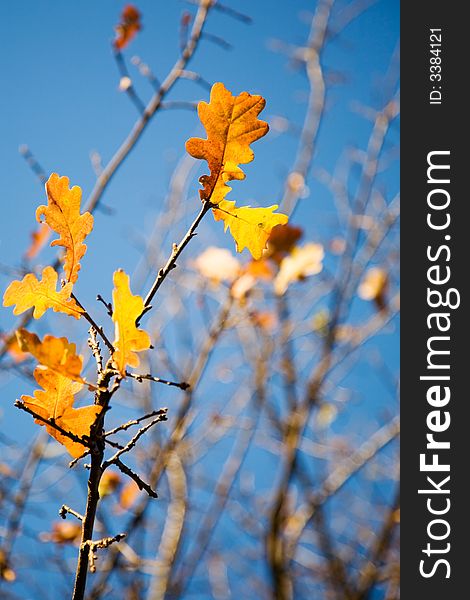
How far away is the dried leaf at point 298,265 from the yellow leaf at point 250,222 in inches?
46.0

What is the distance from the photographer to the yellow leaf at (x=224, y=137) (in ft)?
2.49

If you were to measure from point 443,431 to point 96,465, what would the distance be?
1896 mm

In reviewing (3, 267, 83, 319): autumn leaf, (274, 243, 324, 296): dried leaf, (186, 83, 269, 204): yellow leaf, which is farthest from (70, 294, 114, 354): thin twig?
(274, 243, 324, 296): dried leaf

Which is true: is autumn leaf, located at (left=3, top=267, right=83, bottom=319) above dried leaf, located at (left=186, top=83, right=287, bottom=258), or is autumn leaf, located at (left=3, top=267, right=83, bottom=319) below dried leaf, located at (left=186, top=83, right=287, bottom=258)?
below

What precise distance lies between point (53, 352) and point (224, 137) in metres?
0.38

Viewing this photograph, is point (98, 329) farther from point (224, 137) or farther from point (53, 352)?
point (224, 137)

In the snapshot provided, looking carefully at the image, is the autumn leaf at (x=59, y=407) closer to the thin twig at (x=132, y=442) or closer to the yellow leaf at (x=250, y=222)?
the thin twig at (x=132, y=442)

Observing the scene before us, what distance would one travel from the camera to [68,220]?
2.52 feet

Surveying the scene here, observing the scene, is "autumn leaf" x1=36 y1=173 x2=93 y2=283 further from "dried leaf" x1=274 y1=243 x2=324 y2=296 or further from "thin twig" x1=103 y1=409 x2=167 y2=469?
"dried leaf" x1=274 y1=243 x2=324 y2=296

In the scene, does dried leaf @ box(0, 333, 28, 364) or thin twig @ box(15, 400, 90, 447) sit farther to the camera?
dried leaf @ box(0, 333, 28, 364)

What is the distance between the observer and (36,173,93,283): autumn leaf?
29.9 inches

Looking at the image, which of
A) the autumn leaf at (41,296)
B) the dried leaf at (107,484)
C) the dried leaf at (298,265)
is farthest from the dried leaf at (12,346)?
the dried leaf at (298,265)

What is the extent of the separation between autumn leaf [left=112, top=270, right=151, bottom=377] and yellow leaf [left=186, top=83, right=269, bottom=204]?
20 cm

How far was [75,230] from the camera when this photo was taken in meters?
0.77
